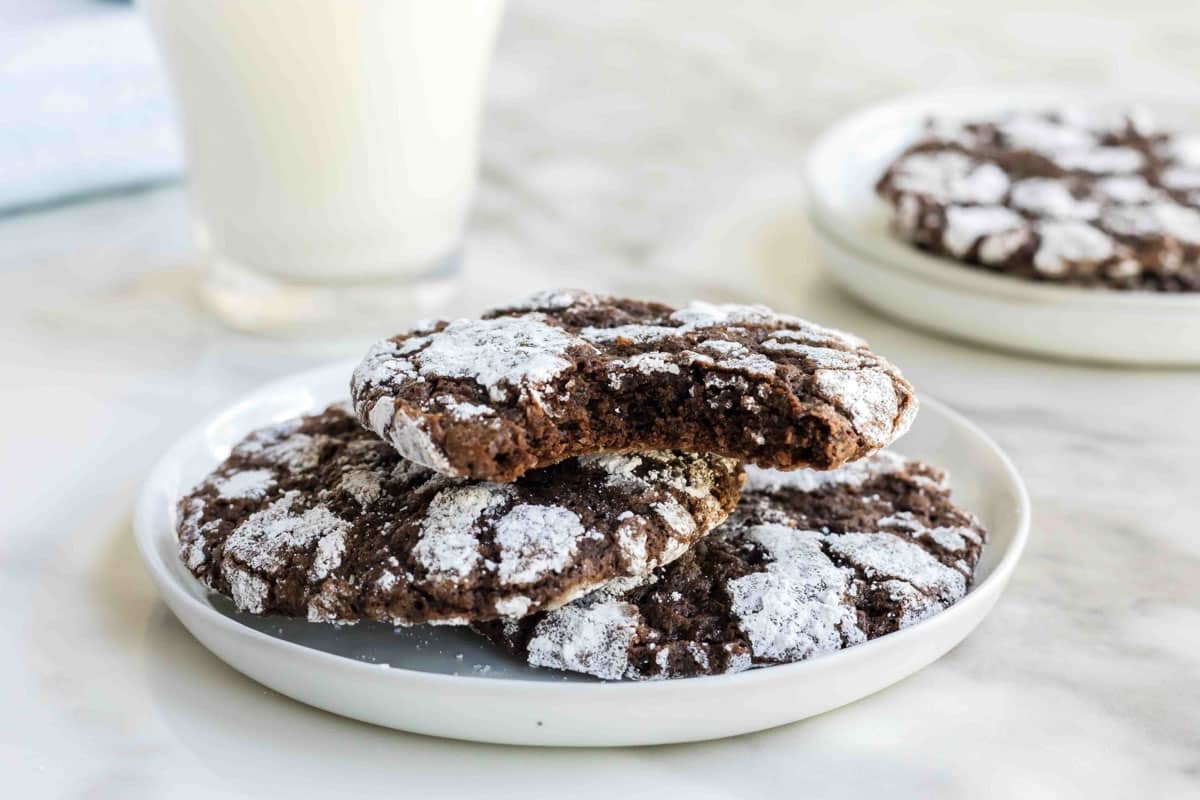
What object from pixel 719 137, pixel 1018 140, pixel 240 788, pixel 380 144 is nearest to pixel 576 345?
pixel 240 788

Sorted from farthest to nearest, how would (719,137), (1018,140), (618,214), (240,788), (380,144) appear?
1. (719,137)
2. (618,214)
3. (1018,140)
4. (380,144)
5. (240,788)

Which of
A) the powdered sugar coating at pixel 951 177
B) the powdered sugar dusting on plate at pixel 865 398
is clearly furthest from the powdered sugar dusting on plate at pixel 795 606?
the powdered sugar coating at pixel 951 177

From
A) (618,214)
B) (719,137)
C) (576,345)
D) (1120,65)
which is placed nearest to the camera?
(576,345)

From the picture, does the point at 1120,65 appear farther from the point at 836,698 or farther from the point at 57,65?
the point at 836,698

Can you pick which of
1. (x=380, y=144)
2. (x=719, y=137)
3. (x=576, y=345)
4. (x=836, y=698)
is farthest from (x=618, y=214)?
(x=836, y=698)

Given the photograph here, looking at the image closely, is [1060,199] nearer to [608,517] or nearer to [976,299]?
[976,299]

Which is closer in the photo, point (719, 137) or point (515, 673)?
point (515, 673)

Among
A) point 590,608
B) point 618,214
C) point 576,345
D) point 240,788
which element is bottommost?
point 618,214

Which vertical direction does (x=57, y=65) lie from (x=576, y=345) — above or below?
below
